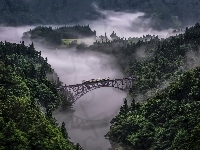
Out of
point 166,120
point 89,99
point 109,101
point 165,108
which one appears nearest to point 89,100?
point 89,99

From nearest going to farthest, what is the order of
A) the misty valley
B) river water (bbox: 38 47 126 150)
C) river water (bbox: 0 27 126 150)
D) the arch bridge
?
the misty valley → river water (bbox: 0 27 126 150) → river water (bbox: 38 47 126 150) → the arch bridge

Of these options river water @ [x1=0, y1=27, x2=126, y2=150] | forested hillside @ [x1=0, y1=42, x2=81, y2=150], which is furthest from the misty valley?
river water @ [x1=0, y1=27, x2=126, y2=150]

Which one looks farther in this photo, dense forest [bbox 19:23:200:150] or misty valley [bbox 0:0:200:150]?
dense forest [bbox 19:23:200:150]

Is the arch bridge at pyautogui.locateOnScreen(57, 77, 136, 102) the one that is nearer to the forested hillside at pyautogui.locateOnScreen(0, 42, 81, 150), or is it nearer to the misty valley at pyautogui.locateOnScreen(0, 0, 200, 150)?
the misty valley at pyautogui.locateOnScreen(0, 0, 200, 150)

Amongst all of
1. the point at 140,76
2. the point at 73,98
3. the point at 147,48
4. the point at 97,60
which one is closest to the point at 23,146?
the point at 73,98

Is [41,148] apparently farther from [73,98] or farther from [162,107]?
[73,98]

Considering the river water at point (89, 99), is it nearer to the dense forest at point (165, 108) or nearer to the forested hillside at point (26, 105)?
the dense forest at point (165, 108)

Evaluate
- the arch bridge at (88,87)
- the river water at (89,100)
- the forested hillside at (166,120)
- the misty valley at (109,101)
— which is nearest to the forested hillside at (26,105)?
the misty valley at (109,101)

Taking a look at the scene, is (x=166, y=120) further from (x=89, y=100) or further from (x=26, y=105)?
(x=89, y=100)
